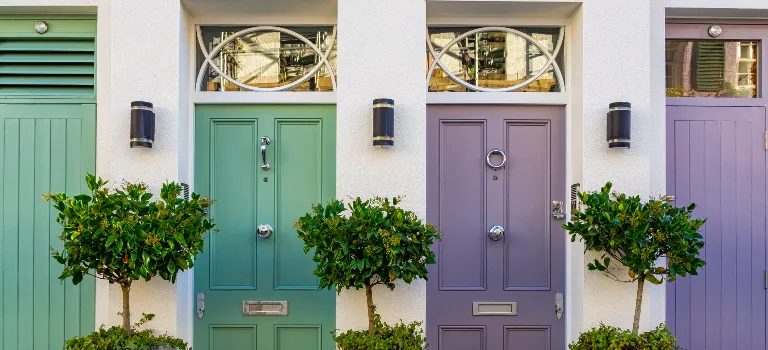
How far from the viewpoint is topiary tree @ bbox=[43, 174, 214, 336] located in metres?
3.41

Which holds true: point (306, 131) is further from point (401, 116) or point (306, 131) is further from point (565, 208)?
point (565, 208)

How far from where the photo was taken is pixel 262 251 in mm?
4227

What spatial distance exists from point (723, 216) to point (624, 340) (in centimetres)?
133

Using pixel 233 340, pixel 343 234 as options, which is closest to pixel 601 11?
pixel 343 234

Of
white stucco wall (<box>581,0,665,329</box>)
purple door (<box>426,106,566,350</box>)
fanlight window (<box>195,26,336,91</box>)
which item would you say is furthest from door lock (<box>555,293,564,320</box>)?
fanlight window (<box>195,26,336,91</box>)

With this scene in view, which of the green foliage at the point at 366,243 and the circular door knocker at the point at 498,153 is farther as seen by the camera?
the circular door knocker at the point at 498,153

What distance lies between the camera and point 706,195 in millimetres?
4312

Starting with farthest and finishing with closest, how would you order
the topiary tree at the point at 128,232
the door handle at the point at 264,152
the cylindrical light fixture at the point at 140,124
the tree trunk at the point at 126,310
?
the door handle at the point at 264,152 → the cylindrical light fixture at the point at 140,124 → the tree trunk at the point at 126,310 → the topiary tree at the point at 128,232

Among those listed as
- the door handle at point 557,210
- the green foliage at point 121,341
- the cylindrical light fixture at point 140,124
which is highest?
the cylindrical light fixture at point 140,124

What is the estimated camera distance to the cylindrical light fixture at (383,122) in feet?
12.6

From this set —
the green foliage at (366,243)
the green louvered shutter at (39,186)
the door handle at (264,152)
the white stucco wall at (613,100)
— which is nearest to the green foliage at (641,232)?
the white stucco wall at (613,100)

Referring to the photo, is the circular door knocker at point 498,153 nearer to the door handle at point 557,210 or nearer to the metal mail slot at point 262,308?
the door handle at point 557,210

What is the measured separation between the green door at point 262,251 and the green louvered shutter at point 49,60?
0.91 meters

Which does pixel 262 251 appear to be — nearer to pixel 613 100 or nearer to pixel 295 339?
pixel 295 339
